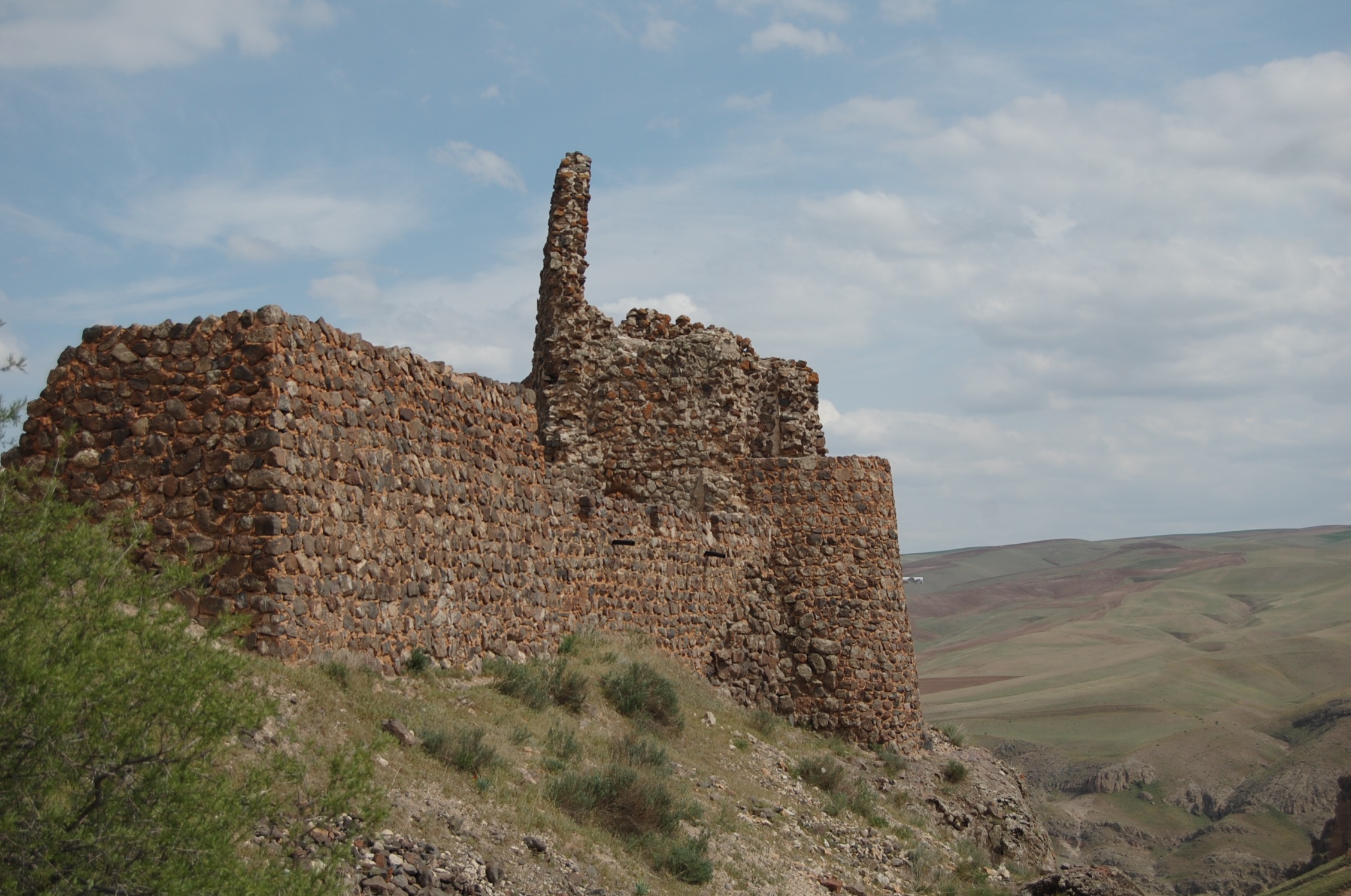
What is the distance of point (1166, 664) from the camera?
7006cm

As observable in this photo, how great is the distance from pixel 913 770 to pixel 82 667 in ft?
43.0

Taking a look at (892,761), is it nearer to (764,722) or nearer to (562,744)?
(764,722)

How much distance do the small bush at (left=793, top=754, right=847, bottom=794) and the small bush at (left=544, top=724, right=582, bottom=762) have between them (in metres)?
4.27

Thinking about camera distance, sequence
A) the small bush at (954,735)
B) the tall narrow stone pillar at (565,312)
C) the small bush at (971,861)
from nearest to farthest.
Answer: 1. the small bush at (971,861)
2. the tall narrow stone pillar at (565,312)
3. the small bush at (954,735)

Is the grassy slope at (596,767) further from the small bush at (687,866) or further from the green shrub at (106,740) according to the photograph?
the green shrub at (106,740)

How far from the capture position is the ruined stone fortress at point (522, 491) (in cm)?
834

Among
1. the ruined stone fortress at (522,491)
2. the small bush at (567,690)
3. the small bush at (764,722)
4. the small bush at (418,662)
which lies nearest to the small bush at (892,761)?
the ruined stone fortress at (522,491)

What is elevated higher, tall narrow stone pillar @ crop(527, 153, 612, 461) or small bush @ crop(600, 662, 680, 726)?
tall narrow stone pillar @ crop(527, 153, 612, 461)

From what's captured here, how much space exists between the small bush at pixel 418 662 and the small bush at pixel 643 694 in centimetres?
276

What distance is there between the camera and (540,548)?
12.8 metres

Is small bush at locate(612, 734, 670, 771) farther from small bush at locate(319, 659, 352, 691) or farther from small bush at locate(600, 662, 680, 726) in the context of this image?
small bush at locate(319, 659, 352, 691)

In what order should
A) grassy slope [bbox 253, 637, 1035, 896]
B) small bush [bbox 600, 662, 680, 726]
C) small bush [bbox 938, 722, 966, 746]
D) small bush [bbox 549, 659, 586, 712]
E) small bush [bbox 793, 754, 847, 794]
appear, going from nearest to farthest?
grassy slope [bbox 253, 637, 1035, 896]
small bush [bbox 549, 659, 586, 712]
small bush [bbox 600, 662, 680, 726]
small bush [bbox 793, 754, 847, 794]
small bush [bbox 938, 722, 966, 746]

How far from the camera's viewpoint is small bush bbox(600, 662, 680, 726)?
12.3 metres

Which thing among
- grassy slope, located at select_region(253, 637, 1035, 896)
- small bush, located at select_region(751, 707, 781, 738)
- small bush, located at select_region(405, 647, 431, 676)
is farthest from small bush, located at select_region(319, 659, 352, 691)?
small bush, located at select_region(751, 707, 781, 738)
